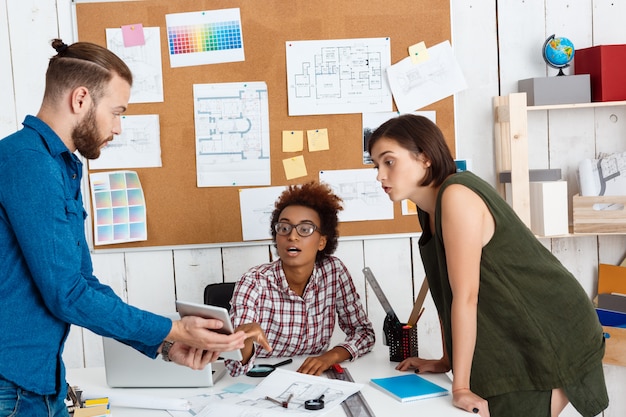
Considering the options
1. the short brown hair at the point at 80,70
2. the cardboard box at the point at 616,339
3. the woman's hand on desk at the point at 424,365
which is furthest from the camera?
the cardboard box at the point at 616,339

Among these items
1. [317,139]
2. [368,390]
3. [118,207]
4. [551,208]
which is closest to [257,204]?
[317,139]

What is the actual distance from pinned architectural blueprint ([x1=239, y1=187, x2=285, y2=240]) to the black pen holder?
3.59 feet

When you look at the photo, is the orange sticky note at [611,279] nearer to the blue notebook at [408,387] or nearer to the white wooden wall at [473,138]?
the white wooden wall at [473,138]

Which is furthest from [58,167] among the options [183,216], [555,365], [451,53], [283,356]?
[451,53]

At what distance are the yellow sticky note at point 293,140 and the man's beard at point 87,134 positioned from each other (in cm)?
153

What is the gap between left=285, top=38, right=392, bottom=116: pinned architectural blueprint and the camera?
10.1 feet

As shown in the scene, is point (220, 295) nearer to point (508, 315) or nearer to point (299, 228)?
point (299, 228)

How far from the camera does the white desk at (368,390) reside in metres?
1.70

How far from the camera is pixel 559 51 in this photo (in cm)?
297

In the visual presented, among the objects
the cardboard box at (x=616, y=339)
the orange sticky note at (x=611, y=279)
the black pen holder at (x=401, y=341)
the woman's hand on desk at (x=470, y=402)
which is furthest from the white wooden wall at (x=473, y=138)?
the woman's hand on desk at (x=470, y=402)

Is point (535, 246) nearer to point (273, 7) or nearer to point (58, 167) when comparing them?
point (58, 167)

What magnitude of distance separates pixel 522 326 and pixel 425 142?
559 mm

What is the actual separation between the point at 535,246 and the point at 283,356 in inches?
36.5

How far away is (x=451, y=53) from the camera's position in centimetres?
311
